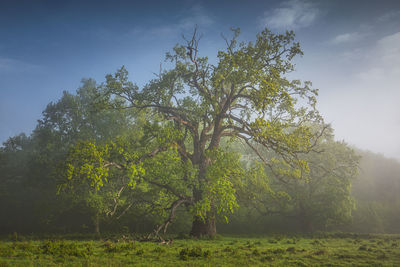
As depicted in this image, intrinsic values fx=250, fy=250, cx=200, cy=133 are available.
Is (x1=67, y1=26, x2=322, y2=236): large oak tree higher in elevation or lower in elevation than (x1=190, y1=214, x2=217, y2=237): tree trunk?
higher

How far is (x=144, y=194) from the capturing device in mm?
30062

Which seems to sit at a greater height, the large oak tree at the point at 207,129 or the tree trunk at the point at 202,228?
the large oak tree at the point at 207,129

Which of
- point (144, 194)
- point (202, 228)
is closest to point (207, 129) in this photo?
point (202, 228)

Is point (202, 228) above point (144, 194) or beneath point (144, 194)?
beneath

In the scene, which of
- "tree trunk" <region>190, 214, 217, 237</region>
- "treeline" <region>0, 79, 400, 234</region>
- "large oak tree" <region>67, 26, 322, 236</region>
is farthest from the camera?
"treeline" <region>0, 79, 400, 234</region>

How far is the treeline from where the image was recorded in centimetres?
2633

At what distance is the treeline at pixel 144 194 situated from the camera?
26328mm

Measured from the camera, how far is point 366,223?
36.5 meters

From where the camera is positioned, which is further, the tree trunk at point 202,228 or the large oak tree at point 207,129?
the tree trunk at point 202,228

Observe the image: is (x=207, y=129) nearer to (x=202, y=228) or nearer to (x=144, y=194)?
(x=202, y=228)

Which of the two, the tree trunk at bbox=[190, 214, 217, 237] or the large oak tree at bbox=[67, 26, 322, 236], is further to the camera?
the tree trunk at bbox=[190, 214, 217, 237]

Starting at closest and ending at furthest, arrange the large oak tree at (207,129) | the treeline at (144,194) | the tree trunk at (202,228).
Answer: the large oak tree at (207,129) < the tree trunk at (202,228) < the treeline at (144,194)

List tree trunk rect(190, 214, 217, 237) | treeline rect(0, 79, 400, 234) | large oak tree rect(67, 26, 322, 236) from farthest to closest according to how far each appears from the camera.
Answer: treeline rect(0, 79, 400, 234), tree trunk rect(190, 214, 217, 237), large oak tree rect(67, 26, 322, 236)

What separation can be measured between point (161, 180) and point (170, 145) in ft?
9.40
